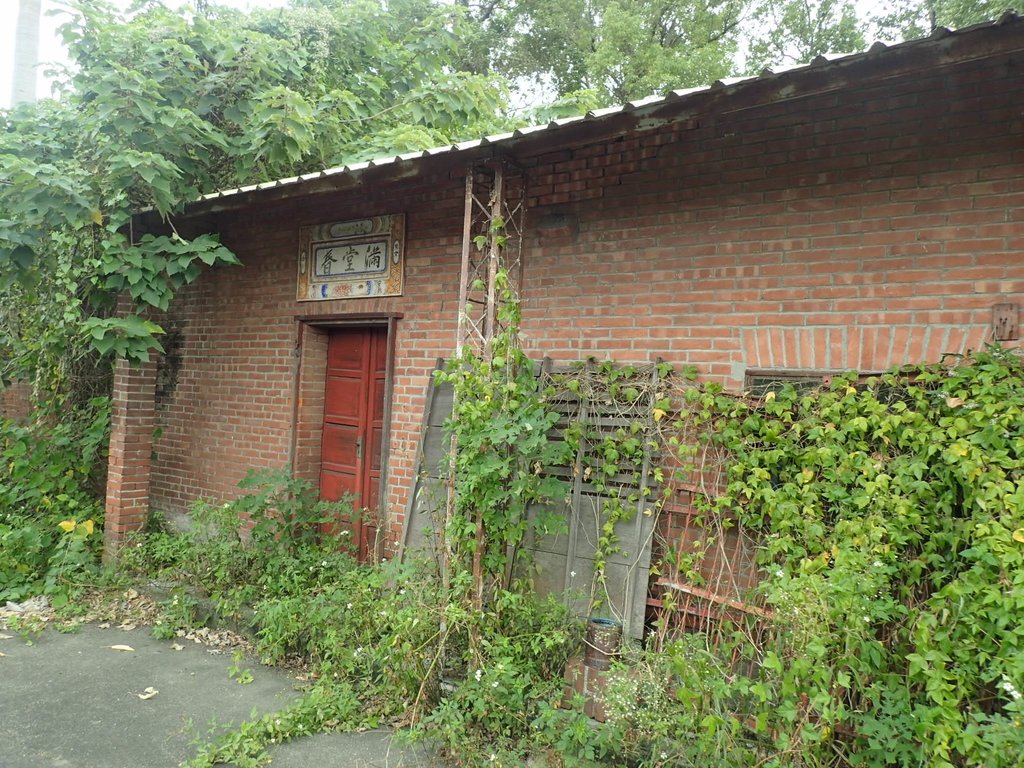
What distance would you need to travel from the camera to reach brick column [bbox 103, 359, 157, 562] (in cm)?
652

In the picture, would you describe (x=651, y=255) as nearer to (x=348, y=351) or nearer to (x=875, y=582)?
(x=875, y=582)

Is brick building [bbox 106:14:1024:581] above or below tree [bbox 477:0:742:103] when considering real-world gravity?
below

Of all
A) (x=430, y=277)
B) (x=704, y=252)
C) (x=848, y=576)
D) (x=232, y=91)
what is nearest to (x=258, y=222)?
(x=232, y=91)

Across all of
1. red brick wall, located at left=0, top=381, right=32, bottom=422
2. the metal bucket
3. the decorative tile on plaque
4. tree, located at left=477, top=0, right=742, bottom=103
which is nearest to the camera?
the metal bucket

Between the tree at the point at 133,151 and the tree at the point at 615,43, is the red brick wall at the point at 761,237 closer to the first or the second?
the tree at the point at 133,151

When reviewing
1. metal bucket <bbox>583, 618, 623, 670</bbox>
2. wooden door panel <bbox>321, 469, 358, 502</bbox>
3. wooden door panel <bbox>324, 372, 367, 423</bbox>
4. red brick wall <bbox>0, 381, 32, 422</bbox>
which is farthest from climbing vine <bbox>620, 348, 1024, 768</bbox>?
red brick wall <bbox>0, 381, 32, 422</bbox>

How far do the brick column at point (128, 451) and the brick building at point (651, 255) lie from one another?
24 millimetres

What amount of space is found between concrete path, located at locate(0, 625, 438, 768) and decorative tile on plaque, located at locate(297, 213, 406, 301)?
3070mm

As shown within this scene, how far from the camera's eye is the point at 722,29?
15750mm

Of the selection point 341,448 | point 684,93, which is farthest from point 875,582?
A: point 341,448

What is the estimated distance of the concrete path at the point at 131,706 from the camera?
11.8 feet

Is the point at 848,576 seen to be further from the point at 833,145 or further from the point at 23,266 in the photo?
the point at 23,266

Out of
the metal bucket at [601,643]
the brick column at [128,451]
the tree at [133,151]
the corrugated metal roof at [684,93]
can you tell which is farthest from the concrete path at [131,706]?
the corrugated metal roof at [684,93]

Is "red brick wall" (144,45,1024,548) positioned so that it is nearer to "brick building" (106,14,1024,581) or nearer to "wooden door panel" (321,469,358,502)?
"brick building" (106,14,1024,581)
